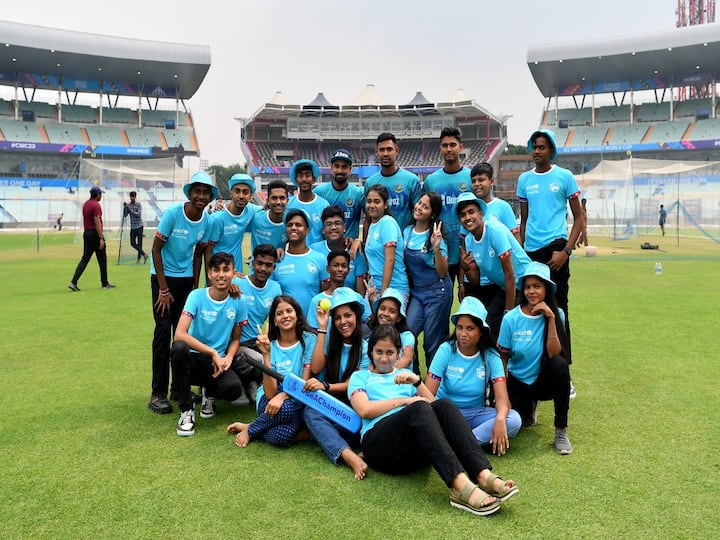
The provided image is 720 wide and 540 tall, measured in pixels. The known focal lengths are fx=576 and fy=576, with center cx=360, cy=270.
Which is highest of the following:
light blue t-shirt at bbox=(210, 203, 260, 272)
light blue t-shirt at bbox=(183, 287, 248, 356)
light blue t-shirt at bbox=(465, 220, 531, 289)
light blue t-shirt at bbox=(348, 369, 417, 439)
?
light blue t-shirt at bbox=(210, 203, 260, 272)

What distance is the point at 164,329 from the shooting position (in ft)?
16.1

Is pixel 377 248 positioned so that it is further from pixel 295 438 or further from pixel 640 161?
pixel 640 161

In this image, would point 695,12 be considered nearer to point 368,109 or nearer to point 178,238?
point 368,109

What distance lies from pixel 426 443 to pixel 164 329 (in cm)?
270

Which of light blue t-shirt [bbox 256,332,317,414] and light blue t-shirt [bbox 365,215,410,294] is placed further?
light blue t-shirt [bbox 365,215,410,294]

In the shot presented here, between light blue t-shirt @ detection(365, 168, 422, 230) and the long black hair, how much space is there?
1570 mm

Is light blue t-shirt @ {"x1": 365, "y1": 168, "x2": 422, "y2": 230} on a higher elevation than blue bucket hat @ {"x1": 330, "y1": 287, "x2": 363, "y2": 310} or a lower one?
higher

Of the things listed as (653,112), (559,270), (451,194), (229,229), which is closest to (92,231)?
(229,229)

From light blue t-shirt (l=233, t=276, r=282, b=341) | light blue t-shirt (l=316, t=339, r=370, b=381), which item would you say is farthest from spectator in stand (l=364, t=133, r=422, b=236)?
light blue t-shirt (l=316, t=339, r=370, b=381)

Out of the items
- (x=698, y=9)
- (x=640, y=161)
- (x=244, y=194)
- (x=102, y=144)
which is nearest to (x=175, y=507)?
(x=244, y=194)

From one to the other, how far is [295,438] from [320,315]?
929 mm

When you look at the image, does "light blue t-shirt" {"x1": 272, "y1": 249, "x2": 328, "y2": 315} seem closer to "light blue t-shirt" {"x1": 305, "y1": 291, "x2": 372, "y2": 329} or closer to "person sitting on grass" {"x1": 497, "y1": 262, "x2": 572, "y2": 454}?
"light blue t-shirt" {"x1": 305, "y1": 291, "x2": 372, "y2": 329}

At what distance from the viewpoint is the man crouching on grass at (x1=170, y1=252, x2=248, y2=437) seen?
14.3ft

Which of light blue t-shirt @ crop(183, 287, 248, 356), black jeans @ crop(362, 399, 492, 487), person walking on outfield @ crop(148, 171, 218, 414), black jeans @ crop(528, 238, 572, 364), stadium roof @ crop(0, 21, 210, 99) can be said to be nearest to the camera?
black jeans @ crop(362, 399, 492, 487)
